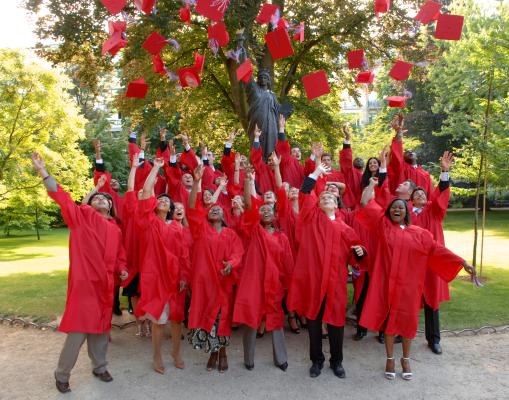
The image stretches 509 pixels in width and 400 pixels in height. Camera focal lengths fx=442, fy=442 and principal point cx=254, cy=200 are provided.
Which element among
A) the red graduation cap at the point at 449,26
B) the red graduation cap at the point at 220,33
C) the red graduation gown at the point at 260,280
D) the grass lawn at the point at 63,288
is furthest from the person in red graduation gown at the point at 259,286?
the red graduation cap at the point at 449,26

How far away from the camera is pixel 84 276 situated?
14.9 feet

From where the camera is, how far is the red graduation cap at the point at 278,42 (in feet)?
26.6

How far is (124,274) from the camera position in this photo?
4.88m

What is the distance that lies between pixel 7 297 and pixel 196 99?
8328 millimetres

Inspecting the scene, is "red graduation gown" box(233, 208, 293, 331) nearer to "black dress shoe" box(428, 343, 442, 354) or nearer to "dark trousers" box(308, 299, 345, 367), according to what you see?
"dark trousers" box(308, 299, 345, 367)

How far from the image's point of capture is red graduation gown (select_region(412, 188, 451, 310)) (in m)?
5.54

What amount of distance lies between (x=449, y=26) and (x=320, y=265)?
4.66 meters

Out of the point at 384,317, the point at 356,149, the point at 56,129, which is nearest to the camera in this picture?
the point at 384,317

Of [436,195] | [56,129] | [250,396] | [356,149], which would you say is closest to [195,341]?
[250,396]

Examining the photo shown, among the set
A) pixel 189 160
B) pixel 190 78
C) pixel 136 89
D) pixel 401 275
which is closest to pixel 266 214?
pixel 401 275

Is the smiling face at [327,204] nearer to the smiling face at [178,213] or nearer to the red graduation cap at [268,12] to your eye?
the smiling face at [178,213]

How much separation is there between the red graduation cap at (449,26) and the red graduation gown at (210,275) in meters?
4.84

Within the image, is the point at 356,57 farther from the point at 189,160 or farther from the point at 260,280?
the point at 260,280

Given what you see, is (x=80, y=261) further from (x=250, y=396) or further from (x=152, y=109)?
(x=152, y=109)
